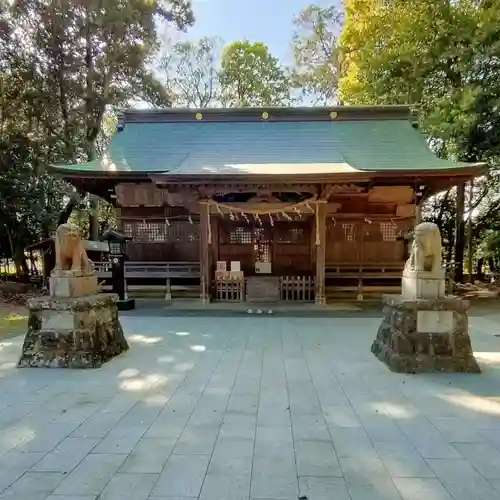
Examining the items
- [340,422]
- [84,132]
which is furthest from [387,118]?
[340,422]

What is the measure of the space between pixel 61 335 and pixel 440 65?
40.7 feet

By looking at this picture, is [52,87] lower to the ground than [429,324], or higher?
higher

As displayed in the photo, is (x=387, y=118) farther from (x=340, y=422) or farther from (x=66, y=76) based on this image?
(x=340, y=422)

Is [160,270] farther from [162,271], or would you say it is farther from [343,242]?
[343,242]

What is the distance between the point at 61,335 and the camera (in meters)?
4.63

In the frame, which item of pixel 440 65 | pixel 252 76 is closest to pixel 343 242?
pixel 440 65

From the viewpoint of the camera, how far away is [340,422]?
317cm

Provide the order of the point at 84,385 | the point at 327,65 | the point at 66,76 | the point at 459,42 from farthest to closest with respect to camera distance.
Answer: the point at 327,65, the point at 66,76, the point at 459,42, the point at 84,385

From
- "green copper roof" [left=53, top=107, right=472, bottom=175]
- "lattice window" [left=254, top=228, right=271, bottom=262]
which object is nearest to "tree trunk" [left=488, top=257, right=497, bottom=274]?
"green copper roof" [left=53, top=107, right=472, bottom=175]

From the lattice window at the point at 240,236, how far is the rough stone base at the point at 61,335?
656cm

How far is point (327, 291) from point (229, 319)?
11.1 feet

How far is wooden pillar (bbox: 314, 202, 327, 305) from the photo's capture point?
939 centimetres

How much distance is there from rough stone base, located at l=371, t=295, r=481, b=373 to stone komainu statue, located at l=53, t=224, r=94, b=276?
3632 millimetres

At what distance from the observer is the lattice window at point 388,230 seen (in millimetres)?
10883
